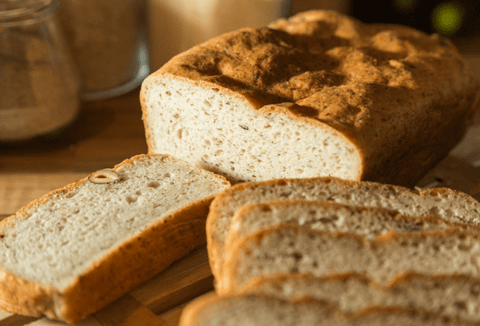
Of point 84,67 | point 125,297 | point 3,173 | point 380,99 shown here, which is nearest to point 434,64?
point 380,99

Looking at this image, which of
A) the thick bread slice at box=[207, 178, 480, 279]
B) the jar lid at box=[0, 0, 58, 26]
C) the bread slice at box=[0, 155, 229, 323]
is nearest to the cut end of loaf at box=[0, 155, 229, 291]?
the bread slice at box=[0, 155, 229, 323]

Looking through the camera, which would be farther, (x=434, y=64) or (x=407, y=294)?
(x=434, y=64)

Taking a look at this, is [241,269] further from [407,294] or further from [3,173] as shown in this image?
[3,173]

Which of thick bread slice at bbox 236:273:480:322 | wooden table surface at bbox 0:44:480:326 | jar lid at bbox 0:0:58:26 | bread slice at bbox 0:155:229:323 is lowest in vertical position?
wooden table surface at bbox 0:44:480:326

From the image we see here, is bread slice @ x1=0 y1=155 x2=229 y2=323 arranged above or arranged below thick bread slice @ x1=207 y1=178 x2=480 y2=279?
below

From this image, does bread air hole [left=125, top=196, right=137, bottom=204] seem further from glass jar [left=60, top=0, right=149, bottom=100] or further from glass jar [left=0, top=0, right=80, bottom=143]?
glass jar [left=60, top=0, right=149, bottom=100]

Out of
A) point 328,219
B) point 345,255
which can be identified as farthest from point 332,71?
point 345,255

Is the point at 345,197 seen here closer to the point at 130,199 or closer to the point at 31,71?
the point at 130,199
